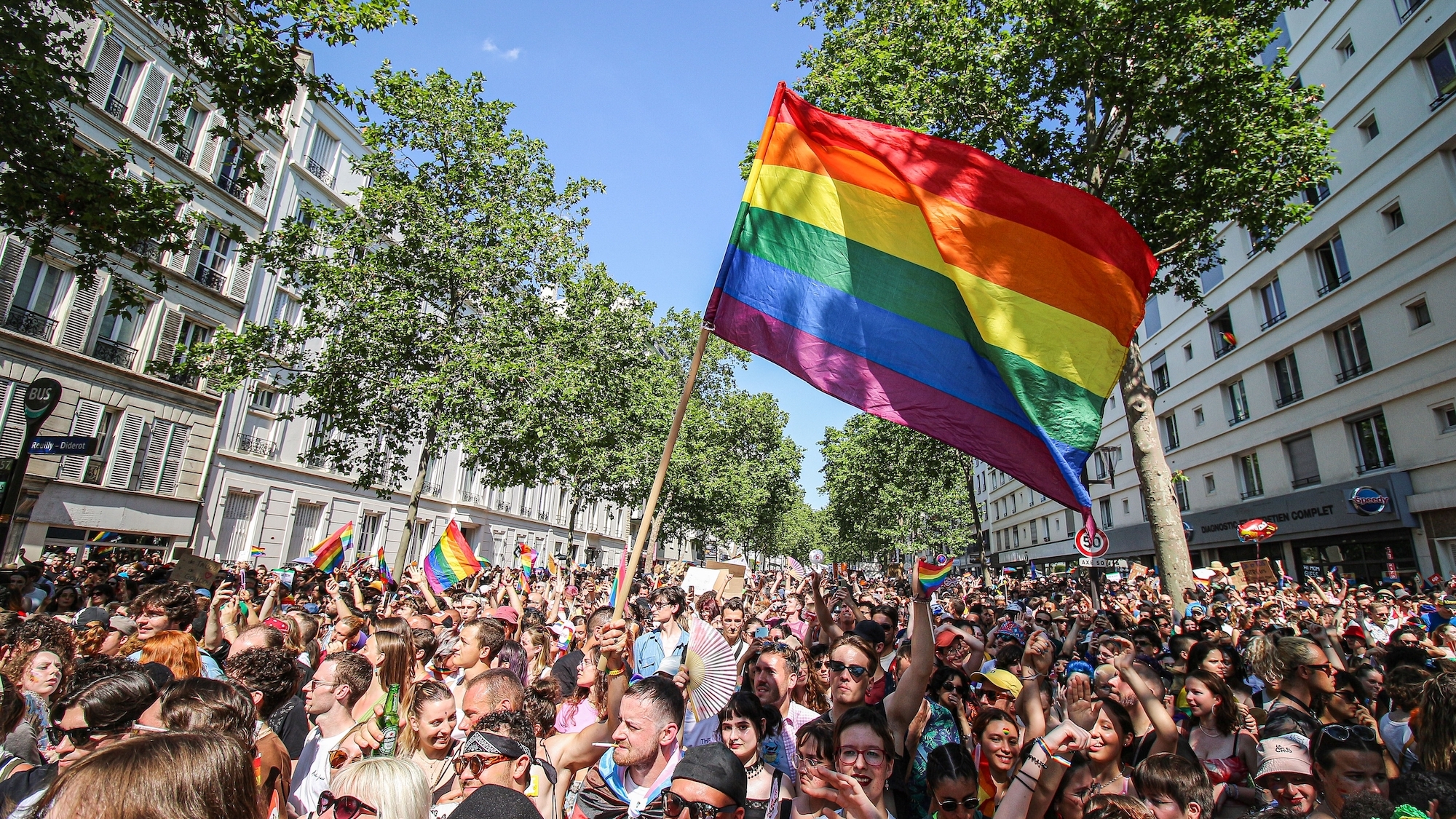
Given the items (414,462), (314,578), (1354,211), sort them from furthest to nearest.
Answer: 1. (414,462)
2. (1354,211)
3. (314,578)

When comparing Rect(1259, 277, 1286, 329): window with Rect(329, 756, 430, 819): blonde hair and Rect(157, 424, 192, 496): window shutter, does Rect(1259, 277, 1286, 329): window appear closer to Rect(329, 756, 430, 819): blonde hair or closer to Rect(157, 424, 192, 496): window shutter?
Rect(329, 756, 430, 819): blonde hair

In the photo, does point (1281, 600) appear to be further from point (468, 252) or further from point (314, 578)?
point (468, 252)

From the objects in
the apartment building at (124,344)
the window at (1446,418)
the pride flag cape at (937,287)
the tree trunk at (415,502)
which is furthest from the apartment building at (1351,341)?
the apartment building at (124,344)

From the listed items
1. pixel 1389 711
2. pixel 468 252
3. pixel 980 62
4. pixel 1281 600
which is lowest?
pixel 1389 711

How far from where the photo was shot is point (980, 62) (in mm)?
13773

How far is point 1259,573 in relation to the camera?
626 inches

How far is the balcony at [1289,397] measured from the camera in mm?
23331

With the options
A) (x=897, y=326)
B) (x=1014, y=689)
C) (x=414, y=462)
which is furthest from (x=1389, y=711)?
(x=414, y=462)

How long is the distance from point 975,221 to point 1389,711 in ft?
14.2

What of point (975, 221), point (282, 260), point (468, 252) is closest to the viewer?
point (975, 221)

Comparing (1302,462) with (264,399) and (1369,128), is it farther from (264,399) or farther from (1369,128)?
(264,399)

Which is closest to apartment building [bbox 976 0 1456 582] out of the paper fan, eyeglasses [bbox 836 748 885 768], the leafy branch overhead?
the leafy branch overhead

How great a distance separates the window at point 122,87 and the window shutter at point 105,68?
10cm

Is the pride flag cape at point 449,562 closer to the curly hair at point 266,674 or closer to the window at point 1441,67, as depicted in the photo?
the curly hair at point 266,674
